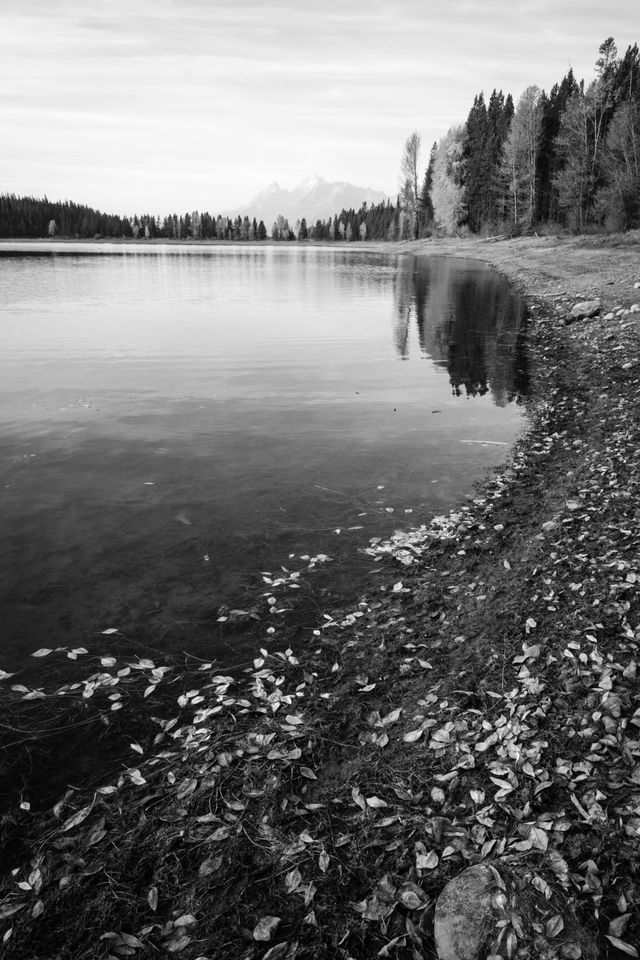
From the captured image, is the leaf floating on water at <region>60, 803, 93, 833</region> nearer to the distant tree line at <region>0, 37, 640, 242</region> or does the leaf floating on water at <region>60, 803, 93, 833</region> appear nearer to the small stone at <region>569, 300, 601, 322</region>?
the small stone at <region>569, 300, 601, 322</region>

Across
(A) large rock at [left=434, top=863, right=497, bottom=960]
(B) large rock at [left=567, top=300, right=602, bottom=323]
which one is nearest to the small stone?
(B) large rock at [left=567, top=300, right=602, bottom=323]

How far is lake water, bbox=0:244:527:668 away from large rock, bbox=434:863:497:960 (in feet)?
14.2

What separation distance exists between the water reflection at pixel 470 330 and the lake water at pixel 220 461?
22 centimetres

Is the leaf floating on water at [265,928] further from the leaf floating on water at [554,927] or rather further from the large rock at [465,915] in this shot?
the leaf floating on water at [554,927]

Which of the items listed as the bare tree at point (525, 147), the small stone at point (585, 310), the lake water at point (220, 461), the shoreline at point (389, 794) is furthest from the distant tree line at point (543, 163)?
the shoreline at point (389, 794)

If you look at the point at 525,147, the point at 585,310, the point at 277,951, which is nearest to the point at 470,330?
the point at 585,310

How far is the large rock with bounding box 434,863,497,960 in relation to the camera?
4570 mm

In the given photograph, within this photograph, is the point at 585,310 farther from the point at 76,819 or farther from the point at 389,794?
the point at 76,819

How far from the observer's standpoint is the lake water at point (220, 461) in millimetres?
9664

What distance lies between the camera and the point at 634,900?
4762 millimetres

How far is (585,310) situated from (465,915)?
3296 cm

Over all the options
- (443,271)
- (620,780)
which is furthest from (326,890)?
(443,271)

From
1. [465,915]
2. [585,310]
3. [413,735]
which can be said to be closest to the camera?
[465,915]

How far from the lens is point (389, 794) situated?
6078 millimetres
